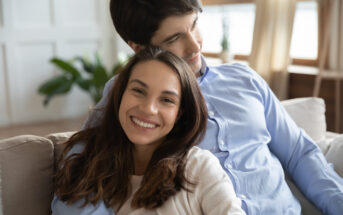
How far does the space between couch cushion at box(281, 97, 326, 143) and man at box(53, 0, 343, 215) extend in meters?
0.37

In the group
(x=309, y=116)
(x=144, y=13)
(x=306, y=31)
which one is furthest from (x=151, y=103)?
(x=306, y=31)

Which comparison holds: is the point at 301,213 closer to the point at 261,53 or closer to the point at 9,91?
the point at 261,53

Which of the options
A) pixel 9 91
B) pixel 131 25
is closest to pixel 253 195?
pixel 131 25

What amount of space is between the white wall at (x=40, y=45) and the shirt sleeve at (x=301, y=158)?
152 inches

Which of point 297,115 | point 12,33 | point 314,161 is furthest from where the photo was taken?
point 12,33

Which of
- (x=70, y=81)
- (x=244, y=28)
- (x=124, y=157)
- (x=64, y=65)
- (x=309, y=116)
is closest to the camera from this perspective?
(x=124, y=157)

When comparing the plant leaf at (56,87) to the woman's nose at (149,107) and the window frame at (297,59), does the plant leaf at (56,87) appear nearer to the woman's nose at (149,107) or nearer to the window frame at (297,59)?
the window frame at (297,59)

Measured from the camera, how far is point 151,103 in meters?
1.20

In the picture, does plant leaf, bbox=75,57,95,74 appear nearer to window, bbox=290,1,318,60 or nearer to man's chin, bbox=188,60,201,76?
window, bbox=290,1,318,60

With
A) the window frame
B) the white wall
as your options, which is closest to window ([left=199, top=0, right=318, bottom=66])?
the window frame

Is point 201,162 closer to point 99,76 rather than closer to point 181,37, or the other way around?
point 181,37

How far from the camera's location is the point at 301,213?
1.46 meters

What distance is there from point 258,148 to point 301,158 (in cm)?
18

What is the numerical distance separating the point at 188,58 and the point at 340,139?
2.36ft
